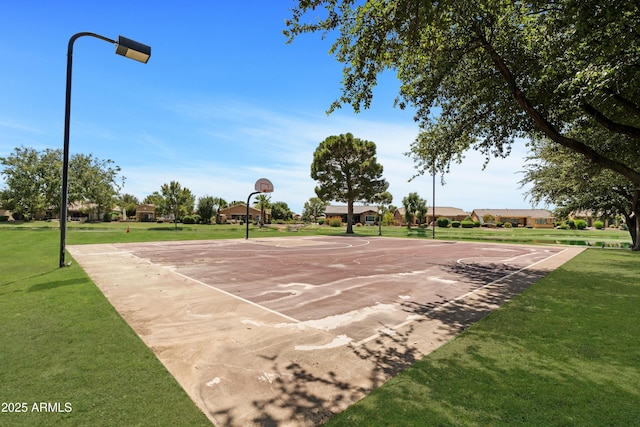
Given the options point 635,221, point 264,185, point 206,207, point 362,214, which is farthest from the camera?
point 362,214

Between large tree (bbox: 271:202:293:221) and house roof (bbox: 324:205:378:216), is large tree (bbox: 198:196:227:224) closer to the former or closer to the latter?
large tree (bbox: 271:202:293:221)

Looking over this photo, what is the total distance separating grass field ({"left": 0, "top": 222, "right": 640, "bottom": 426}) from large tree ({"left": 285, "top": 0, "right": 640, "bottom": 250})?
5.51 metres

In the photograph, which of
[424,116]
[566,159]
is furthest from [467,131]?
[566,159]

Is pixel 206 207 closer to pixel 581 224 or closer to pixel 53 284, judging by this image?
pixel 53 284

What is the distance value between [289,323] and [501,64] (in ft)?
32.0

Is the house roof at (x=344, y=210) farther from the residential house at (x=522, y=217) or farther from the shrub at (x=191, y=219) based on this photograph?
the shrub at (x=191, y=219)

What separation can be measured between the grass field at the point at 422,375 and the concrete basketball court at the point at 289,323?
32 centimetres

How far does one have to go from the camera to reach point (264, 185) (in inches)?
1663

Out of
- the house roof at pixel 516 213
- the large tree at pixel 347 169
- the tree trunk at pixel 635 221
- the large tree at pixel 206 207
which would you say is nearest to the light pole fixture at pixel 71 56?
the tree trunk at pixel 635 221

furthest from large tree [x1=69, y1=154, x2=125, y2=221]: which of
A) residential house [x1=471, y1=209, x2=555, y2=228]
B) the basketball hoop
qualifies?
residential house [x1=471, y1=209, x2=555, y2=228]

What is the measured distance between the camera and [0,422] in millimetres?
2883

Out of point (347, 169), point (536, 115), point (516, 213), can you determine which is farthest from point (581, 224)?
point (536, 115)

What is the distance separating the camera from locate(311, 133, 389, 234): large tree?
4400 cm

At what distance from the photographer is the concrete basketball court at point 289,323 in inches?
143
